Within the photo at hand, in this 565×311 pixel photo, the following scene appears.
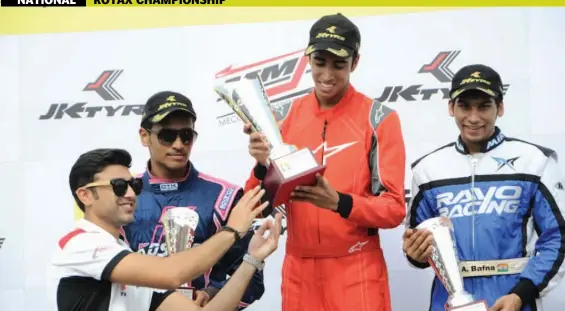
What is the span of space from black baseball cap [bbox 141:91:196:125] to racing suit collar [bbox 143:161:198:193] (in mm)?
224

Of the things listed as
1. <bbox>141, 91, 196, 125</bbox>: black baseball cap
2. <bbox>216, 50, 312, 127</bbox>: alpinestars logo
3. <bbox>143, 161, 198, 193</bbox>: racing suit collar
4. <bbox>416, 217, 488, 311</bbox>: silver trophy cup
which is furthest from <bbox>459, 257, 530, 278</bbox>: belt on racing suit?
<bbox>216, 50, 312, 127</bbox>: alpinestars logo

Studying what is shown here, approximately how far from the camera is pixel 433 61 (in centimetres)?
342

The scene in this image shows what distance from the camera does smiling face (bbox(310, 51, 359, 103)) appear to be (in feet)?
8.27

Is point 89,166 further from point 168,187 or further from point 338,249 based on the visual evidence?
point 338,249

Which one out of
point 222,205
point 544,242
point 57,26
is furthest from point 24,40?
point 544,242

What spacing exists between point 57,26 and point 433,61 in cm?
200

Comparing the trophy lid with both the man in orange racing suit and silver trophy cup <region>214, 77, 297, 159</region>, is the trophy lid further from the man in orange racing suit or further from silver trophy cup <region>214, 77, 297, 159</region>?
silver trophy cup <region>214, 77, 297, 159</region>

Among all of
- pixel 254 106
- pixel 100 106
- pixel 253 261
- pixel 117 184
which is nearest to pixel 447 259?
pixel 253 261

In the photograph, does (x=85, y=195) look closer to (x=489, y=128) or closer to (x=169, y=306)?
(x=169, y=306)

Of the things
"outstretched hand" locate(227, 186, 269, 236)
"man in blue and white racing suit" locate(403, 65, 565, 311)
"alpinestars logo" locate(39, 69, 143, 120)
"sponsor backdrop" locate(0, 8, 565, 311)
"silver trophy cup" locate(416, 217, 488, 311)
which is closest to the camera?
"outstretched hand" locate(227, 186, 269, 236)

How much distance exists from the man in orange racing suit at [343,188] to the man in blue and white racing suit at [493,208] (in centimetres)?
18

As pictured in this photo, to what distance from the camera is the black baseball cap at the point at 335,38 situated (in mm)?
2467

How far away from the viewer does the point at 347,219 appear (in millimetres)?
2443

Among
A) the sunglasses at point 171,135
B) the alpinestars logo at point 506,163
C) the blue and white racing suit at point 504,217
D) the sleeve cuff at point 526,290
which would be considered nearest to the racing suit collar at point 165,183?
the sunglasses at point 171,135
